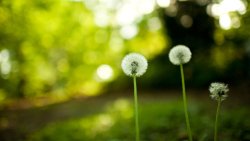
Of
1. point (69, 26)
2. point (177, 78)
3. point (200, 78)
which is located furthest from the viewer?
point (69, 26)

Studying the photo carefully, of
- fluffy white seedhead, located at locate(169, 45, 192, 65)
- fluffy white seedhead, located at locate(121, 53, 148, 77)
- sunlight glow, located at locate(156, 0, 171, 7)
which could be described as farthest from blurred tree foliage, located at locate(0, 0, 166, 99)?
fluffy white seedhead, located at locate(169, 45, 192, 65)

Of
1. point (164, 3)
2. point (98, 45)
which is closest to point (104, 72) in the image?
point (98, 45)

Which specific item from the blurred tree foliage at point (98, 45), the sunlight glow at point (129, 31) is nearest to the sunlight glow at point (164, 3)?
the blurred tree foliage at point (98, 45)

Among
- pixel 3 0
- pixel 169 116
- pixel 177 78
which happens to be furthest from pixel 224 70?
pixel 3 0

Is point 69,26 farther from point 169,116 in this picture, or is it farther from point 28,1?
point 169,116

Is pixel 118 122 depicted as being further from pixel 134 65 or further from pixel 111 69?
pixel 111 69

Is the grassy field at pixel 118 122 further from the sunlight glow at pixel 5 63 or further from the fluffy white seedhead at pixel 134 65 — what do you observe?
the sunlight glow at pixel 5 63
